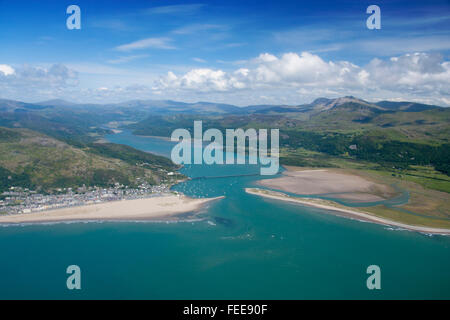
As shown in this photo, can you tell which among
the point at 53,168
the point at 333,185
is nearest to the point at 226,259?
the point at 333,185

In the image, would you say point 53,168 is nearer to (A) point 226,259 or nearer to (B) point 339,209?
(A) point 226,259

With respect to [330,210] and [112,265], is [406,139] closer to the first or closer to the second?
[330,210]

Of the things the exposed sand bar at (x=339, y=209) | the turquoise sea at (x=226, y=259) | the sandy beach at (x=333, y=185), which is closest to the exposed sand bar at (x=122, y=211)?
the turquoise sea at (x=226, y=259)

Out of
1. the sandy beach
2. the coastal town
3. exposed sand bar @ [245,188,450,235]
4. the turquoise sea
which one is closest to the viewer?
the turquoise sea

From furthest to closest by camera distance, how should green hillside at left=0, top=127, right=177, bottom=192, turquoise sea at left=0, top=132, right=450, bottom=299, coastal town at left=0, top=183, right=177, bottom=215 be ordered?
green hillside at left=0, top=127, right=177, bottom=192
coastal town at left=0, top=183, right=177, bottom=215
turquoise sea at left=0, top=132, right=450, bottom=299

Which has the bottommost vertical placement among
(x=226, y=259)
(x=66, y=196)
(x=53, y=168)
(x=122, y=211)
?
(x=226, y=259)

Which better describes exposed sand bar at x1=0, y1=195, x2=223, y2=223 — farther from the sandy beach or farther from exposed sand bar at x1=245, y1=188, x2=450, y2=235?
the sandy beach

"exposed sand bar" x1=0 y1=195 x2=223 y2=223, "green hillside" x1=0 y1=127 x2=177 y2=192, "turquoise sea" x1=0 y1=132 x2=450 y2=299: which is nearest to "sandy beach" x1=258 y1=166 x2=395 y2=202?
"turquoise sea" x1=0 y1=132 x2=450 y2=299
